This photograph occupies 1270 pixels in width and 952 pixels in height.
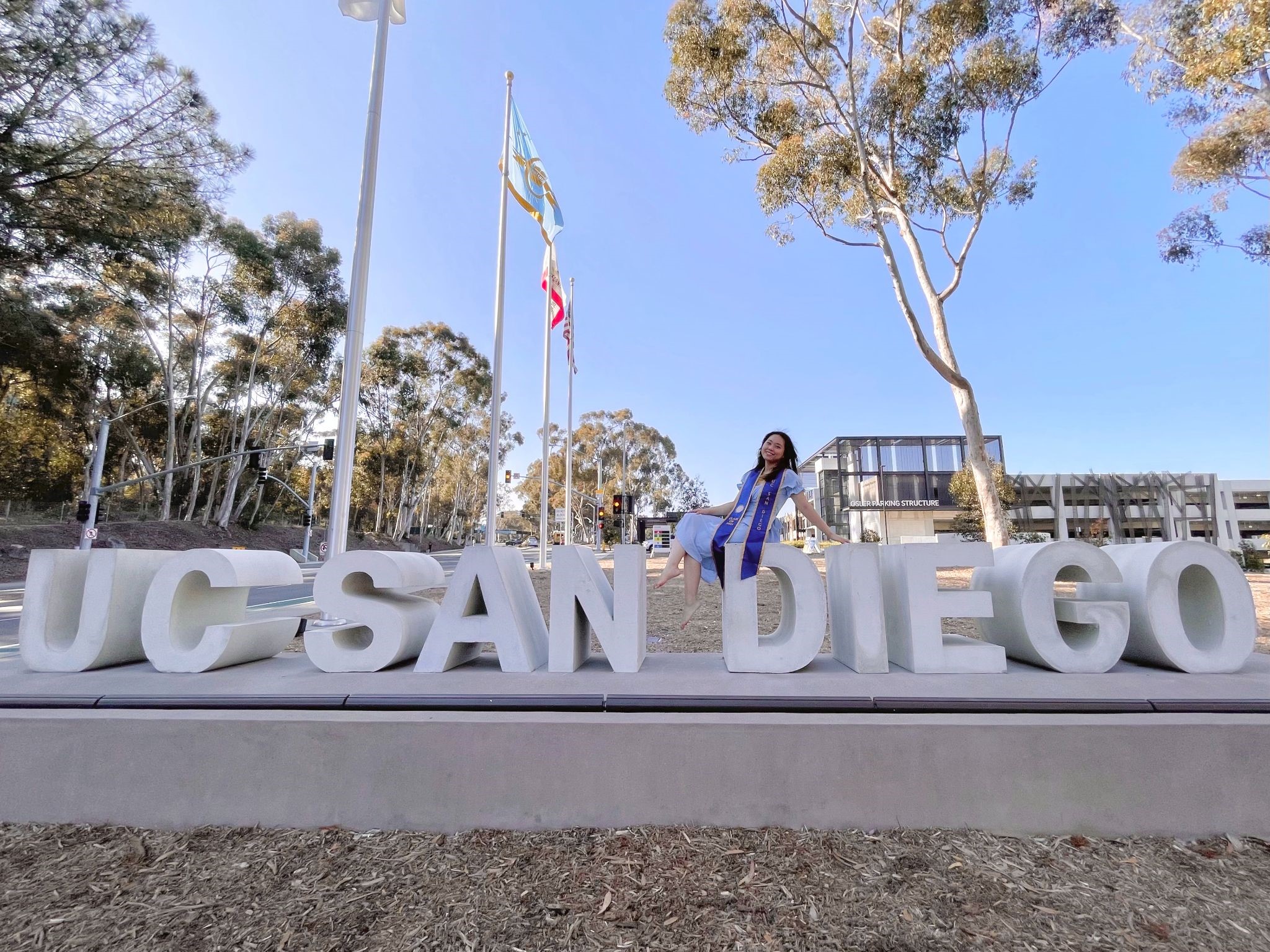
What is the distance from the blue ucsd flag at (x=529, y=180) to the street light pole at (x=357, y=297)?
485cm

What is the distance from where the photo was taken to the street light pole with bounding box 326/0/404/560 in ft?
15.1

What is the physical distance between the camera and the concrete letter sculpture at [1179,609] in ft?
8.98

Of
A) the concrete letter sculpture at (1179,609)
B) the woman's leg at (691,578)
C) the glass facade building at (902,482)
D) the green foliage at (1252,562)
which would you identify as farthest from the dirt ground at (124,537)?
the glass facade building at (902,482)

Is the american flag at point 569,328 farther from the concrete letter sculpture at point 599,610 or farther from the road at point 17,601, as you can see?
the concrete letter sculpture at point 599,610

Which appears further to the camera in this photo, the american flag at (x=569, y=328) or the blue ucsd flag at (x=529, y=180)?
the american flag at (x=569, y=328)

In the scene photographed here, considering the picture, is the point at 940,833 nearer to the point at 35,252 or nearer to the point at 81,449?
the point at 35,252

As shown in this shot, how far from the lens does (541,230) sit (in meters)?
12.2

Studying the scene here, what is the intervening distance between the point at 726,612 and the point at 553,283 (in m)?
12.1

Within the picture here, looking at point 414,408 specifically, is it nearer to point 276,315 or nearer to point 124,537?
point 276,315

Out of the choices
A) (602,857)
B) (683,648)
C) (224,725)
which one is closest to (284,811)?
(224,725)

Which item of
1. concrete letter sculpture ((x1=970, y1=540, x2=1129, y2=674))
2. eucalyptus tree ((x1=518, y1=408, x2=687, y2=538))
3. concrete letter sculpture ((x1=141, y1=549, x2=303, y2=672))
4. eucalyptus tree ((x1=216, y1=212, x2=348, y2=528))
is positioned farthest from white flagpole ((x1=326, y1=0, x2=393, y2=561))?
eucalyptus tree ((x1=518, y1=408, x2=687, y2=538))

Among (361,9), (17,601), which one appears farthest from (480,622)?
(17,601)

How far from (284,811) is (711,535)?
2.50 m

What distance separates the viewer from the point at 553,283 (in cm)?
A: 1354
